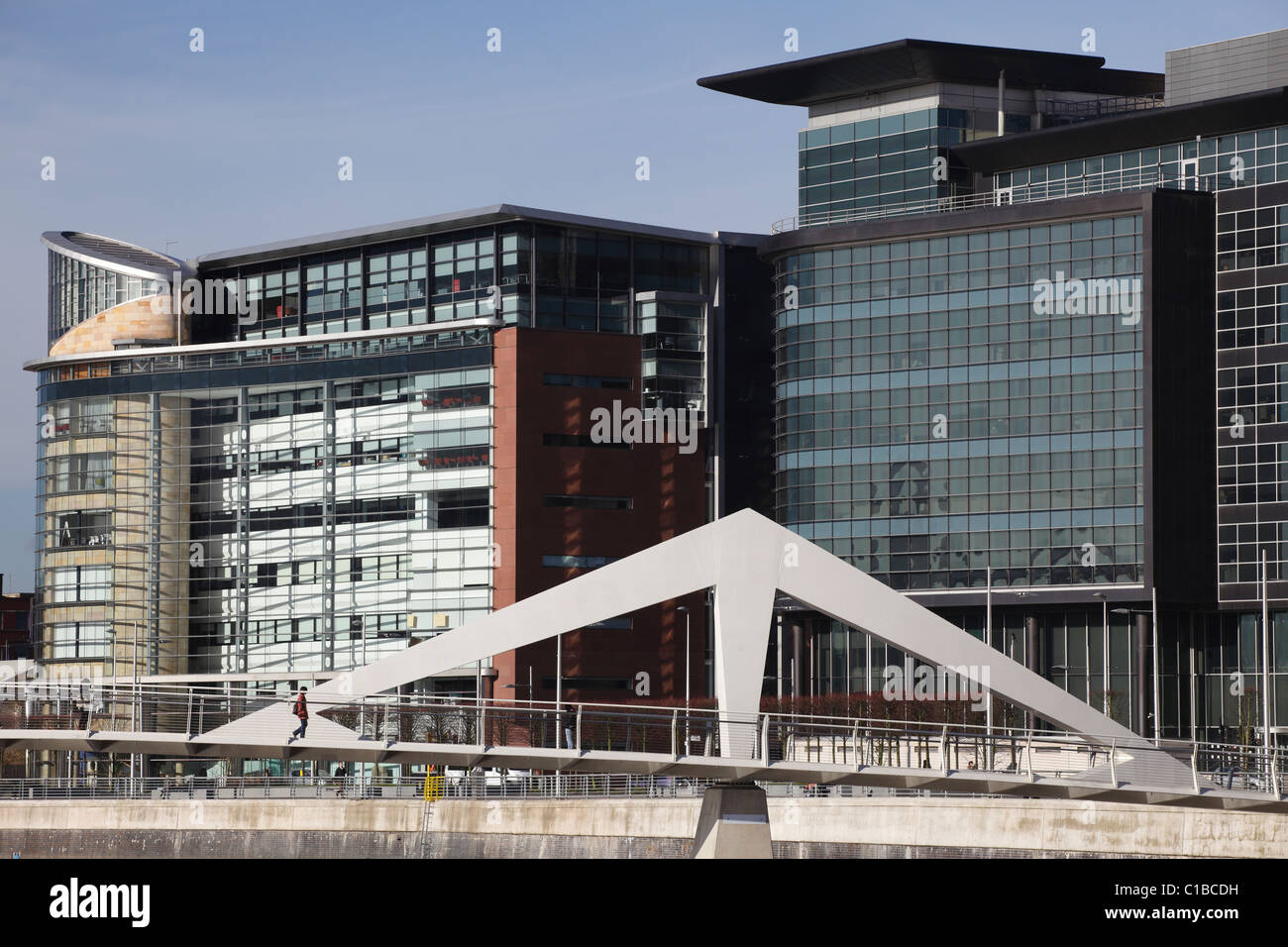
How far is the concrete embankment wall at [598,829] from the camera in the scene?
50.7 meters

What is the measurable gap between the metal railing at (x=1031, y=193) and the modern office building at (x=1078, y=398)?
0.46ft

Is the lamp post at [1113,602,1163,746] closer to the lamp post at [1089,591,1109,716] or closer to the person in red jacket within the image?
the lamp post at [1089,591,1109,716]

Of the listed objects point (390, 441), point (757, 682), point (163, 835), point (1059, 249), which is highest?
point (1059, 249)

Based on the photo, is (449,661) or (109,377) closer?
(449,661)

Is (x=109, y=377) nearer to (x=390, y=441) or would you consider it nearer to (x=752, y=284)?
(x=390, y=441)

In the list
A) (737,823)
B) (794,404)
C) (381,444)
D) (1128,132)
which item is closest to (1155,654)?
(794,404)

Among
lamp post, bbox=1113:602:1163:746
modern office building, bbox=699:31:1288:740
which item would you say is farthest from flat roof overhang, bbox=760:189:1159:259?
lamp post, bbox=1113:602:1163:746

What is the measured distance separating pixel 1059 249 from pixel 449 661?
51.0 meters

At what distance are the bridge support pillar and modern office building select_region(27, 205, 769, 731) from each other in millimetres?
49885

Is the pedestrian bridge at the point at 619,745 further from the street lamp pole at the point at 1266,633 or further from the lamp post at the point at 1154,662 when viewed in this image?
the lamp post at the point at 1154,662

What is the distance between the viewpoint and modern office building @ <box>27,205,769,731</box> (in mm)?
97250
